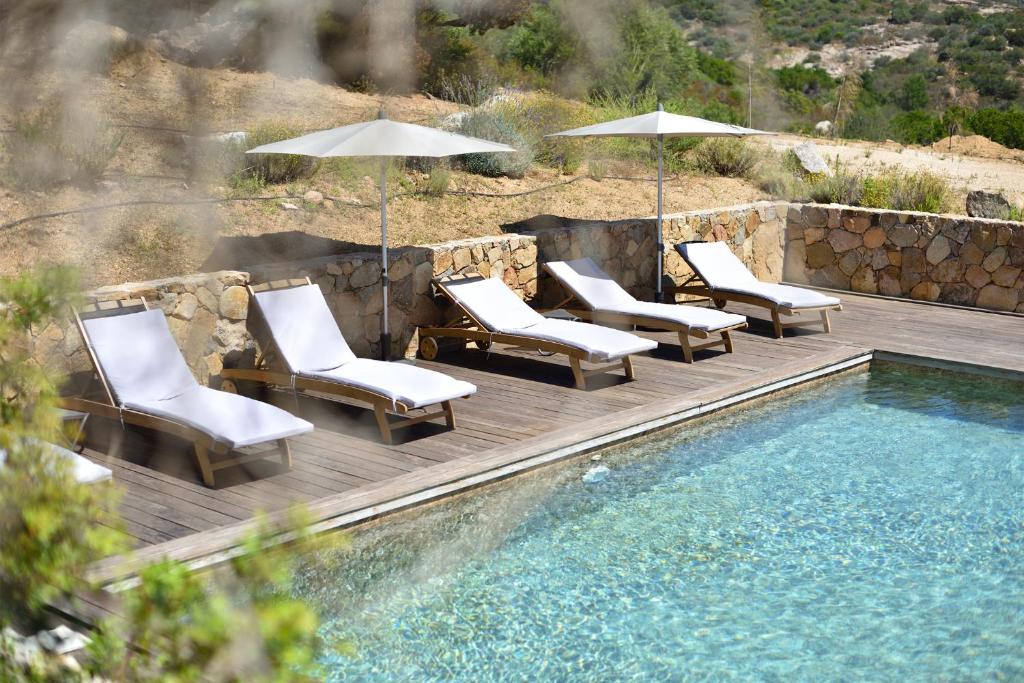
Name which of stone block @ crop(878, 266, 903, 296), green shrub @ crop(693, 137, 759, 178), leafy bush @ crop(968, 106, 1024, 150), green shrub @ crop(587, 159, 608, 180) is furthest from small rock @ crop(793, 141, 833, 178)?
leafy bush @ crop(968, 106, 1024, 150)

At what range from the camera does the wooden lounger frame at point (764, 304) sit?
8.15m

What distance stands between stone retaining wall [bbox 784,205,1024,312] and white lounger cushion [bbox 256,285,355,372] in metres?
5.52

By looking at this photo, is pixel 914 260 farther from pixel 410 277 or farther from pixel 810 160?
pixel 410 277

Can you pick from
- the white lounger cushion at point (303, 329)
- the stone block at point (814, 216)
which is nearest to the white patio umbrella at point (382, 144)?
the white lounger cushion at point (303, 329)

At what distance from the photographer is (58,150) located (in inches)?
303

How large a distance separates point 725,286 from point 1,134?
216 inches

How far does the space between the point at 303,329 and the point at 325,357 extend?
0.22 metres

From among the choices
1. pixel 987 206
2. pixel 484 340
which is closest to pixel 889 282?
pixel 987 206

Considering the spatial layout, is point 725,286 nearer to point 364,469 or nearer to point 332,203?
point 332,203

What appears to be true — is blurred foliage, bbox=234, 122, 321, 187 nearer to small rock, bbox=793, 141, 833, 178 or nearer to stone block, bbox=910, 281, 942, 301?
stone block, bbox=910, 281, 942, 301

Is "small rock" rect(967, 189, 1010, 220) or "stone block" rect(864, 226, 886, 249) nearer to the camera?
"stone block" rect(864, 226, 886, 249)

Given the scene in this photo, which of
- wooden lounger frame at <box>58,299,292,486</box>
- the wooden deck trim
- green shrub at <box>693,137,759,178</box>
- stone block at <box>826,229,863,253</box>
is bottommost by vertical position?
the wooden deck trim

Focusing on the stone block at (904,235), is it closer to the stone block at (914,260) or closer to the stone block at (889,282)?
the stone block at (914,260)

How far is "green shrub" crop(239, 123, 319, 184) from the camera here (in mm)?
8633
